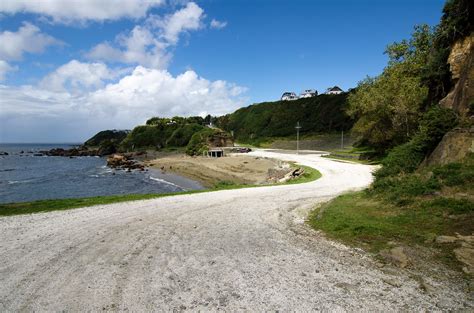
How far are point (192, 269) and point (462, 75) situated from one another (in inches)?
812

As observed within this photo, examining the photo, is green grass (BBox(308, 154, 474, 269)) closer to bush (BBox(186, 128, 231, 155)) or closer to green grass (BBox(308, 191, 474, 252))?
green grass (BBox(308, 191, 474, 252))

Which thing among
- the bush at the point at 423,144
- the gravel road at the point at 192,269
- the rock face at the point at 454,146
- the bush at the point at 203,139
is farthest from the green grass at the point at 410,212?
the bush at the point at 203,139

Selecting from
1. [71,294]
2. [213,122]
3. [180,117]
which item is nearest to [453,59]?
[71,294]

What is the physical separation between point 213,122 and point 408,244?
169056 mm

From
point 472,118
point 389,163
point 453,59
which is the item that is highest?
point 453,59

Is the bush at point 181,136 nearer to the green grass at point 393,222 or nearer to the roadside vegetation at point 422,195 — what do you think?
the roadside vegetation at point 422,195

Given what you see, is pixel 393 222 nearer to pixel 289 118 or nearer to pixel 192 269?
pixel 192 269

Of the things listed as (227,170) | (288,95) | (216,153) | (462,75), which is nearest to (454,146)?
(462,75)

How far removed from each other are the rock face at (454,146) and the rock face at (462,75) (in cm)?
306

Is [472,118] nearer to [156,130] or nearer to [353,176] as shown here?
[353,176]

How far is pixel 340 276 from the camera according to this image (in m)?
6.50

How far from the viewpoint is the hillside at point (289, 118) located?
103m

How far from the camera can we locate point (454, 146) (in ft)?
42.5

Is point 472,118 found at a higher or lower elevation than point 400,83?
lower
